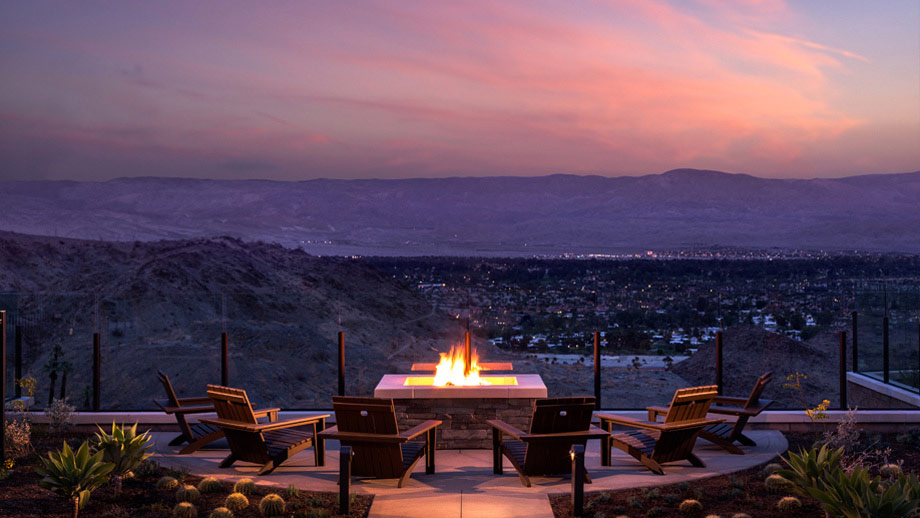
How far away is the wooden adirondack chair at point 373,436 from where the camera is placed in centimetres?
704

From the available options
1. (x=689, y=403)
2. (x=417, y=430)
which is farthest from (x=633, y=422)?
(x=417, y=430)

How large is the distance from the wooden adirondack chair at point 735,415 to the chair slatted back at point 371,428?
2859mm

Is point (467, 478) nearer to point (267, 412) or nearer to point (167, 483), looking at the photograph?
point (267, 412)

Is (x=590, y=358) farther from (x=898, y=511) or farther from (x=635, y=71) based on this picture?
(x=635, y=71)

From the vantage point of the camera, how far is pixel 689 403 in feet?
25.0

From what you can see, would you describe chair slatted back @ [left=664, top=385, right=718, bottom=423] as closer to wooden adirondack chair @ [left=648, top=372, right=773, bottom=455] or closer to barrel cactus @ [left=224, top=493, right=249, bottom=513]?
wooden adirondack chair @ [left=648, top=372, right=773, bottom=455]

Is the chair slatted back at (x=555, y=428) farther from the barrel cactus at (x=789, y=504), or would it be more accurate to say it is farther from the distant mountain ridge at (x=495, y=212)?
the distant mountain ridge at (x=495, y=212)

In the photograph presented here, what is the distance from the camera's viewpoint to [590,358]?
12.0 meters

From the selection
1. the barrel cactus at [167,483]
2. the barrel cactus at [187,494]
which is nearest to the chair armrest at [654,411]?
the barrel cactus at [187,494]

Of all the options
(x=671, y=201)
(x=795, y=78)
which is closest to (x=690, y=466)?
(x=795, y=78)

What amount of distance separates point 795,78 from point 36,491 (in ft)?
97.6

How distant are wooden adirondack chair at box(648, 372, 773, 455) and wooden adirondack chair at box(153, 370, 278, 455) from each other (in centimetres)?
453

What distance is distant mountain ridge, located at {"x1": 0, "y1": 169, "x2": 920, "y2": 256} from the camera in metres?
73.1

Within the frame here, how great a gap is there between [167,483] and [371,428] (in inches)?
71.0
